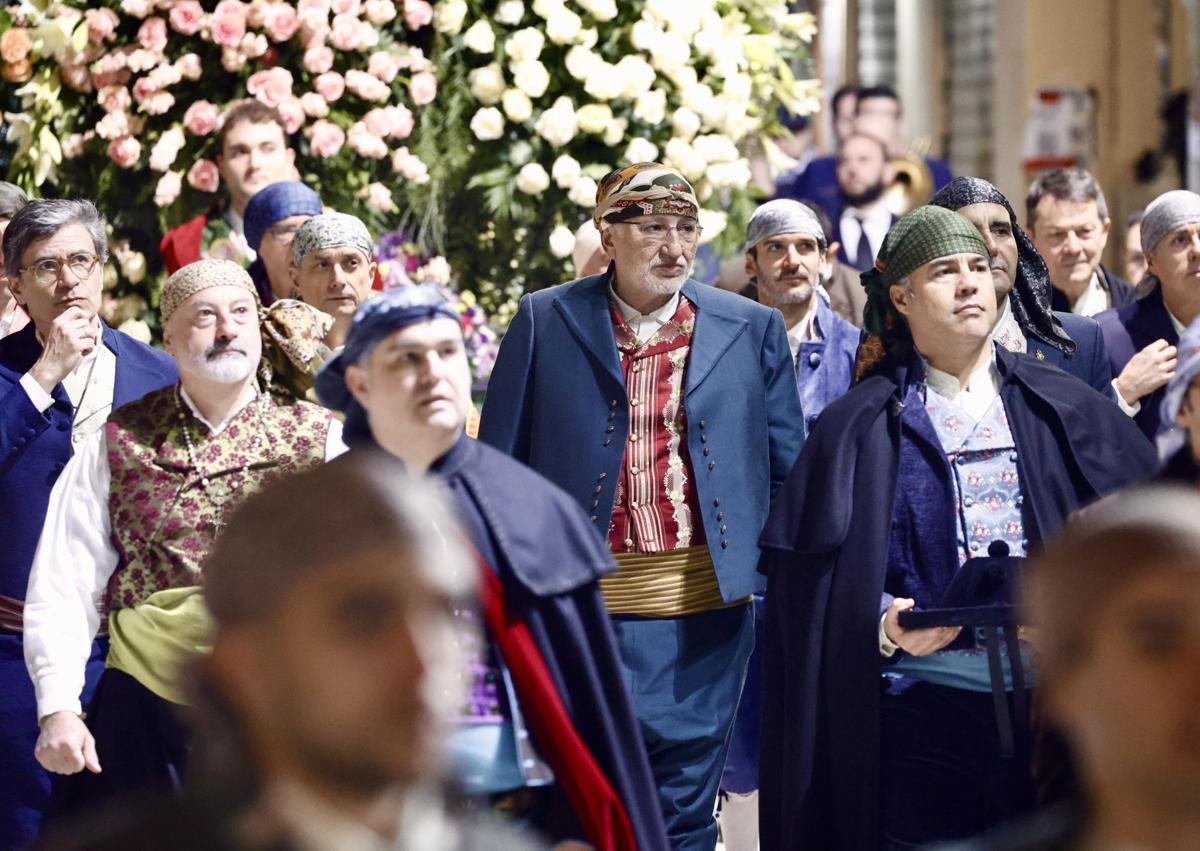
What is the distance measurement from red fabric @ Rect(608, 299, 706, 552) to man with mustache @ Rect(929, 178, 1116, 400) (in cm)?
84

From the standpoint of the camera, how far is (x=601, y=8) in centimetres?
707

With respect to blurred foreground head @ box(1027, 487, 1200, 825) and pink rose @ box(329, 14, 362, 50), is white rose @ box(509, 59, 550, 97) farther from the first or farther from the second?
blurred foreground head @ box(1027, 487, 1200, 825)

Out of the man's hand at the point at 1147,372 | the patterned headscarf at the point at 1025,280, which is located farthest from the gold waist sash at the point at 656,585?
the man's hand at the point at 1147,372

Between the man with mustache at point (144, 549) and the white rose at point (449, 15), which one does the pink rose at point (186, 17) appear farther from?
the man with mustache at point (144, 549)

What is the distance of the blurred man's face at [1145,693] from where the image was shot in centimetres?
204

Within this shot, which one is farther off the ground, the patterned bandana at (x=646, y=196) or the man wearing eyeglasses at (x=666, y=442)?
the patterned bandana at (x=646, y=196)

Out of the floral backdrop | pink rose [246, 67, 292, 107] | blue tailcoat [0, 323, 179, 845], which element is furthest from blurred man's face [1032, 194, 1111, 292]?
A: blue tailcoat [0, 323, 179, 845]

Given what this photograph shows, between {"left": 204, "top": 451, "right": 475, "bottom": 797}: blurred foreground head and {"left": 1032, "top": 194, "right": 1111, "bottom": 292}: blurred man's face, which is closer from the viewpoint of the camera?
{"left": 204, "top": 451, "right": 475, "bottom": 797}: blurred foreground head

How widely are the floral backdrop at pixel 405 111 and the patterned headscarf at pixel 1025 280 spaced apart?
1238 millimetres

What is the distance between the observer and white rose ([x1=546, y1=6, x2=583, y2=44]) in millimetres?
7039

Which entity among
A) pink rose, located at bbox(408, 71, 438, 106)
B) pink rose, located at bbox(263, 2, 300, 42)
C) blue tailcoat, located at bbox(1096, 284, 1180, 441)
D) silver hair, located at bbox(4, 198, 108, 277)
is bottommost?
blue tailcoat, located at bbox(1096, 284, 1180, 441)

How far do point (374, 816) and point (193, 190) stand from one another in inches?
199

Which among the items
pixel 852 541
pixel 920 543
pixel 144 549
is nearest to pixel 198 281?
pixel 144 549

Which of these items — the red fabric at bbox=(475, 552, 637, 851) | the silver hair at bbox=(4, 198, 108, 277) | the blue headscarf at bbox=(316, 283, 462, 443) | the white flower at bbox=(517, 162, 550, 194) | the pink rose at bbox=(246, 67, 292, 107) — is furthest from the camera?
Result: the white flower at bbox=(517, 162, 550, 194)
